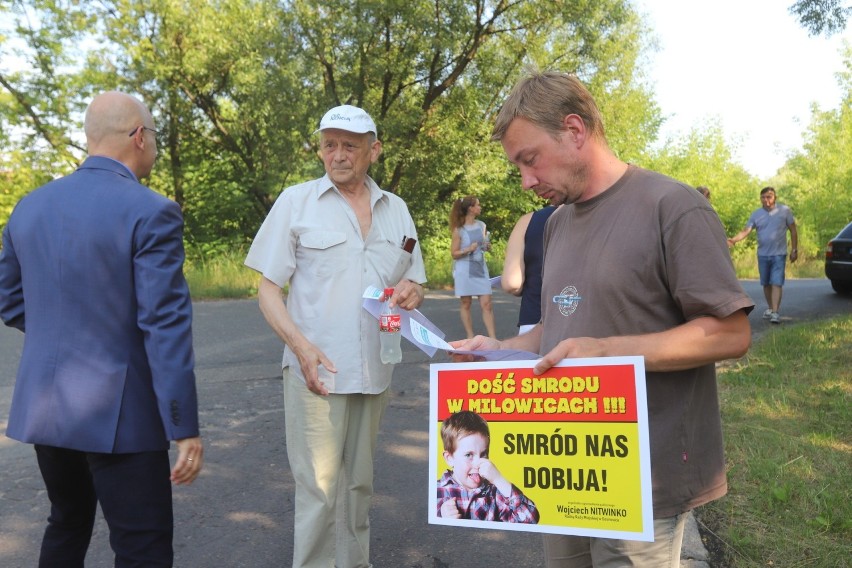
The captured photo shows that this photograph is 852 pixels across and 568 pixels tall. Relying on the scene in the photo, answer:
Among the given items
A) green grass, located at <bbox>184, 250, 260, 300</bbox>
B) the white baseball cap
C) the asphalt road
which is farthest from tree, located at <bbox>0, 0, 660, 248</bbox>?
the white baseball cap

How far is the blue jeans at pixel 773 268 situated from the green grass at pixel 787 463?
341cm

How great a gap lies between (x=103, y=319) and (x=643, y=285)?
168 centimetres

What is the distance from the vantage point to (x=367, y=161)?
3.40m

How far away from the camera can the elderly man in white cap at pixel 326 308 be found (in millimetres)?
3178

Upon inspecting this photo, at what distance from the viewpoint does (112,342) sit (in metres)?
2.43

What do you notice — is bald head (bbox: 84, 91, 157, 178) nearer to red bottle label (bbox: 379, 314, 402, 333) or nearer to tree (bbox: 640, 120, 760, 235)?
red bottle label (bbox: 379, 314, 402, 333)

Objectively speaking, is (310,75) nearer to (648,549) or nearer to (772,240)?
(772,240)

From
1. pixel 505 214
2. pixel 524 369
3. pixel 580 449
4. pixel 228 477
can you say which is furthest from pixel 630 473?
pixel 505 214

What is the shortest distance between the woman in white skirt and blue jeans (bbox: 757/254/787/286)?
4668mm

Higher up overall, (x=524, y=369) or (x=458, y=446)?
(x=524, y=369)

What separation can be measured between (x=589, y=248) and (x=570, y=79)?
45 centimetres

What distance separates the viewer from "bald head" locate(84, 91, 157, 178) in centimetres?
256

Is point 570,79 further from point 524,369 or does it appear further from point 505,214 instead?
point 505,214

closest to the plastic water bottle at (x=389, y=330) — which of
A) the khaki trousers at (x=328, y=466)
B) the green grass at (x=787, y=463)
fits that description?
the khaki trousers at (x=328, y=466)
